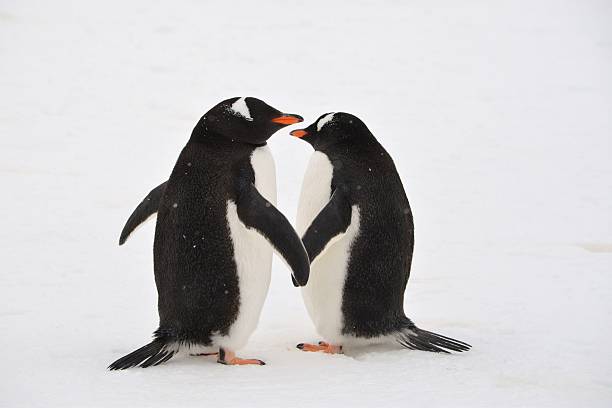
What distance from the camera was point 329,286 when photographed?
3928 mm

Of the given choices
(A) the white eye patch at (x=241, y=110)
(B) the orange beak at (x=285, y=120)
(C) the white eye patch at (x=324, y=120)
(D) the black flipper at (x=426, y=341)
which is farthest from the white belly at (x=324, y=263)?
(A) the white eye patch at (x=241, y=110)

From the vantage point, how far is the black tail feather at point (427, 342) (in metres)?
3.88

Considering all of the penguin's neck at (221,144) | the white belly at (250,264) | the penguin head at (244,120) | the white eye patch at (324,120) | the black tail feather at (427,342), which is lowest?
the black tail feather at (427,342)

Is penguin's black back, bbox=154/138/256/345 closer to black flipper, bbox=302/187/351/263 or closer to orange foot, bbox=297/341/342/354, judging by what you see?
black flipper, bbox=302/187/351/263

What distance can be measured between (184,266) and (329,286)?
681mm

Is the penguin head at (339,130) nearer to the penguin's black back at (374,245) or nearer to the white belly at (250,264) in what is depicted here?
the penguin's black back at (374,245)

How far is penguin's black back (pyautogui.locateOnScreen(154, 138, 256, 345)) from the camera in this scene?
3.55 m

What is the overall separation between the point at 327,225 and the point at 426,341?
26.7 inches

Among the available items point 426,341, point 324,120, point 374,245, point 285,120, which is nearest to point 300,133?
point 324,120

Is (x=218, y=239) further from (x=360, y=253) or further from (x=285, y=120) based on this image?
(x=360, y=253)

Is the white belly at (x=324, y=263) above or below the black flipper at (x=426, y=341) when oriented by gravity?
above

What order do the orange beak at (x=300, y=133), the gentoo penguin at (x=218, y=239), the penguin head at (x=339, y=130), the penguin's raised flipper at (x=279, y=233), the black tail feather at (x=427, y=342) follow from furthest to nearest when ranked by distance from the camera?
1. the orange beak at (x=300, y=133)
2. the penguin head at (x=339, y=130)
3. the black tail feather at (x=427, y=342)
4. the gentoo penguin at (x=218, y=239)
5. the penguin's raised flipper at (x=279, y=233)

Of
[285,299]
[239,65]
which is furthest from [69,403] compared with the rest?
[239,65]

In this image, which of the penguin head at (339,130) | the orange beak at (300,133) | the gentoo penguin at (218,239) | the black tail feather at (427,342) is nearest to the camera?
the gentoo penguin at (218,239)
